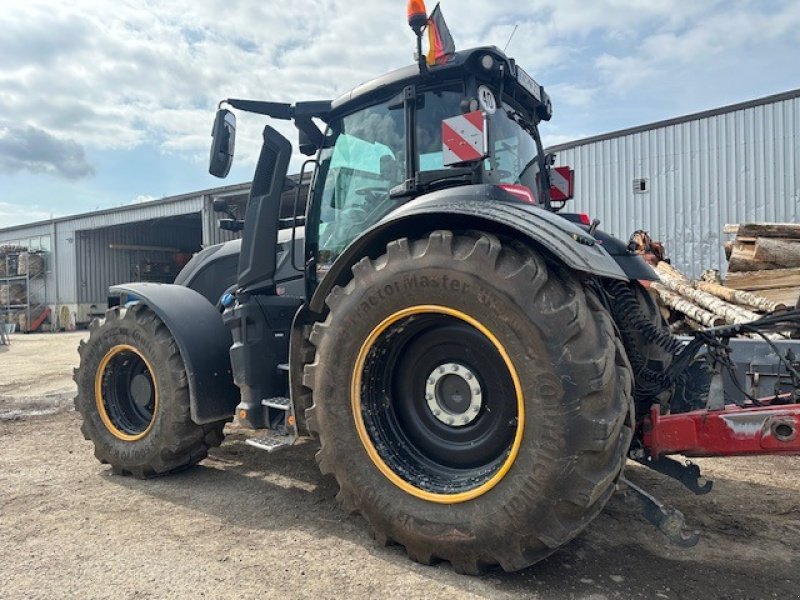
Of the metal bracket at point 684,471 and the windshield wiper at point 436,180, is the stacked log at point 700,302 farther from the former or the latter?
the windshield wiper at point 436,180

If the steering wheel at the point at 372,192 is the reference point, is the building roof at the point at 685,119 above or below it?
above

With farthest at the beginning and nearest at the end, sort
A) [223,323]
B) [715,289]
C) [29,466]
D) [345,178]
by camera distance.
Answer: [715,289]
[29,466]
[223,323]
[345,178]

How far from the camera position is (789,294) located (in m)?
7.68

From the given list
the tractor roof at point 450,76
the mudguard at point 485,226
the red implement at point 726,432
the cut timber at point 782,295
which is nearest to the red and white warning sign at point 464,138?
the mudguard at point 485,226

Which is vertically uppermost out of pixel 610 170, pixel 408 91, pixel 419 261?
pixel 610 170

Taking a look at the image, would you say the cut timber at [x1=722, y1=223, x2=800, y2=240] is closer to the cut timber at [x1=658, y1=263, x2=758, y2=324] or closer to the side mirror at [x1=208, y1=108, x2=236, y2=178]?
the cut timber at [x1=658, y1=263, x2=758, y2=324]

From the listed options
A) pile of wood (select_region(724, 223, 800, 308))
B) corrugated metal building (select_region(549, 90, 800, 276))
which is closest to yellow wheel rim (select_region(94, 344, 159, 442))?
pile of wood (select_region(724, 223, 800, 308))

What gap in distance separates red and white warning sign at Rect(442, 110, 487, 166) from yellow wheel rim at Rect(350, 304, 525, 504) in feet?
2.92

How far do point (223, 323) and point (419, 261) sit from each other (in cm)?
211

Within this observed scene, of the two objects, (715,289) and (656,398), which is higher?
(715,289)

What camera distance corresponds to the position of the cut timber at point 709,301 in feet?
24.2

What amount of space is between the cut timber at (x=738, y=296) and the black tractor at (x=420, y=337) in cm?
436

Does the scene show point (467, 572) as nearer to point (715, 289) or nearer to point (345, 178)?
point (345, 178)

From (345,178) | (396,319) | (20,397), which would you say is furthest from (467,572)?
(20,397)
